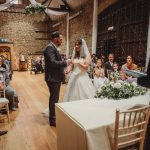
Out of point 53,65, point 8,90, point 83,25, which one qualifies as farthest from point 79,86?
point 83,25

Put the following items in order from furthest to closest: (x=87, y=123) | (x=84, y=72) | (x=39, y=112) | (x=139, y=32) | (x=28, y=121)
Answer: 1. (x=139, y=32)
2. (x=39, y=112)
3. (x=84, y=72)
4. (x=28, y=121)
5. (x=87, y=123)

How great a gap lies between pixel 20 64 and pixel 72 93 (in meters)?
11.3

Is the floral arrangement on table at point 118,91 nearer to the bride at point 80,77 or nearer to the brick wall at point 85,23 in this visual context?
the bride at point 80,77

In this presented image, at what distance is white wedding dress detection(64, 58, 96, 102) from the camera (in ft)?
13.6

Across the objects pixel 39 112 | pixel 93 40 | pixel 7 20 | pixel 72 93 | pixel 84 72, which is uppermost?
pixel 7 20

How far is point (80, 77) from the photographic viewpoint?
166 inches

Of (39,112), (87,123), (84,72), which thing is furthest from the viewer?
(39,112)

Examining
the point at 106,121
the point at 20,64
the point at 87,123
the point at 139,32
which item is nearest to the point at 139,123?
the point at 106,121

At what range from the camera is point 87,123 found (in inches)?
69.6

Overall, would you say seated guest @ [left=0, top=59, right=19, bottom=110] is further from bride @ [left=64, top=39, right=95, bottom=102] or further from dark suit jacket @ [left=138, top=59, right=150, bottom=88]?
dark suit jacket @ [left=138, top=59, right=150, bottom=88]

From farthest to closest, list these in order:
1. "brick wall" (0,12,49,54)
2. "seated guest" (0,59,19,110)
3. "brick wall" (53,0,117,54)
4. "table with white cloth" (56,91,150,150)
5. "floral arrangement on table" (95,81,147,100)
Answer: "brick wall" (0,12,49,54)
"brick wall" (53,0,117,54)
"seated guest" (0,59,19,110)
"floral arrangement on table" (95,81,147,100)
"table with white cloth" (56,91,150,150)

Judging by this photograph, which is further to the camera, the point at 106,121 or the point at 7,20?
the point at 7,20

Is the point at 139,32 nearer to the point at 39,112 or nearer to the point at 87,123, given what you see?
the point at 39,112

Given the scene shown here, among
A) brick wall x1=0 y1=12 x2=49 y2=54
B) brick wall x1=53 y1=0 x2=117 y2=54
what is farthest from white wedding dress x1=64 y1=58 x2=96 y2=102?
brick wall x1=0 y1=12 x2=49 y2=54
